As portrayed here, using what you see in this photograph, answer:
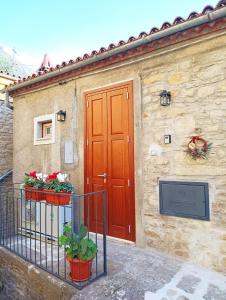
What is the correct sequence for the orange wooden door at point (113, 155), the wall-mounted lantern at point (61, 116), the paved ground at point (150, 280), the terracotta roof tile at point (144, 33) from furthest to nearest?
the wall-mounted lantern at point (61, 116) < the orange wooden door at point (113, 155) < the terracotta roof tile at point (144, 33) < the paved ground at point (150, 280)

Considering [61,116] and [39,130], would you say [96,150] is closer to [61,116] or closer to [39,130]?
[61,116]

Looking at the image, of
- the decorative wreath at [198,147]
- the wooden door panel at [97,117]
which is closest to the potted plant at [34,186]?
the wooden door panel at [97,117]

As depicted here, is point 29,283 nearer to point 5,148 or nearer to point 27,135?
point 27,135

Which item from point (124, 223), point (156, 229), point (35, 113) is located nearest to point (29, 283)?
point (124, 223)

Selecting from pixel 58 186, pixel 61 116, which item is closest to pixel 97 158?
pixel 58 186

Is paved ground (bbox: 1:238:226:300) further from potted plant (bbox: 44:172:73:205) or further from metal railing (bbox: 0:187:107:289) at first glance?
potted plant (bbox: 44:172:73:205)

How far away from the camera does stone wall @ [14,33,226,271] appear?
134 inches

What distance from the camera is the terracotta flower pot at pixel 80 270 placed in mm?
3021

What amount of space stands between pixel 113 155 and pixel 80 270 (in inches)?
87.5

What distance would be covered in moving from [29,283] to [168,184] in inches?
108

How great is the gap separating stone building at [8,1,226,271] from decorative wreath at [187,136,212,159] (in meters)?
0.06

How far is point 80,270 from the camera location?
3027 mm

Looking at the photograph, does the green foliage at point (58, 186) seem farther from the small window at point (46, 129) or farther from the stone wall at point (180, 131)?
the small window at point (46, 129)

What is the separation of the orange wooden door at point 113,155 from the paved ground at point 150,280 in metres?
0.67
